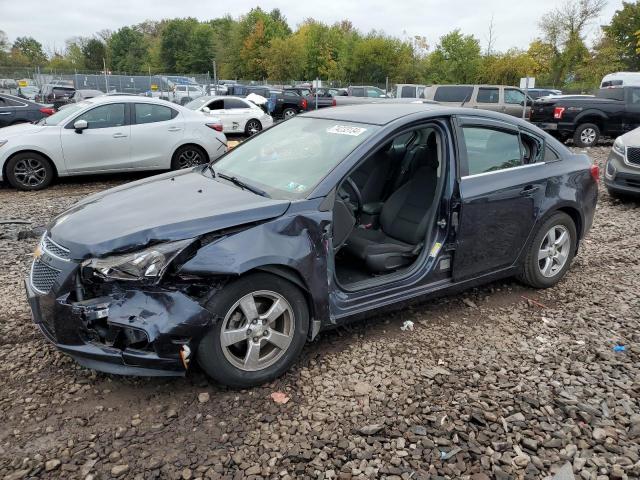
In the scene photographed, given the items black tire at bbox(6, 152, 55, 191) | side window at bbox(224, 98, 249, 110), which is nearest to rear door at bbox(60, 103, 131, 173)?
black tire at bbox(6, 152, 55, 191)

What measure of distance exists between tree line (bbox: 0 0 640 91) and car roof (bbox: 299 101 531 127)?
37099 millimetres

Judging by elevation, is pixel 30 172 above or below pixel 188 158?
below

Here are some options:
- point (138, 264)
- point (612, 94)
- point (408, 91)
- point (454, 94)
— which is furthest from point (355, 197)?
point (408, 91)

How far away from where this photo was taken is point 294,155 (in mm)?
3840

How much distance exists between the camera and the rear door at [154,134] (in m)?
9.41

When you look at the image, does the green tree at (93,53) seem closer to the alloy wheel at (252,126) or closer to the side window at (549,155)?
the alloy wheel at (252,126)

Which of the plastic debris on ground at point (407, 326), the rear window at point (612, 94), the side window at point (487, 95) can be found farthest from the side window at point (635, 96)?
the plastic debris on ground at point (407, 326)

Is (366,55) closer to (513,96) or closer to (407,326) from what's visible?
(513,96)

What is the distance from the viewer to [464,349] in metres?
3.73

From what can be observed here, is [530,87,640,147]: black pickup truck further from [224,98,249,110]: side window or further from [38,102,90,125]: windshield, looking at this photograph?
[38,102,90,125]: windshield

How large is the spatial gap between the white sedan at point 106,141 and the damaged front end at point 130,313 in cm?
679

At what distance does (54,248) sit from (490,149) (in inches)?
128

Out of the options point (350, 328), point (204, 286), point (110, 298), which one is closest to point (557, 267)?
point (350, 328)

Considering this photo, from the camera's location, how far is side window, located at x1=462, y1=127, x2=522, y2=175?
13.4ft
